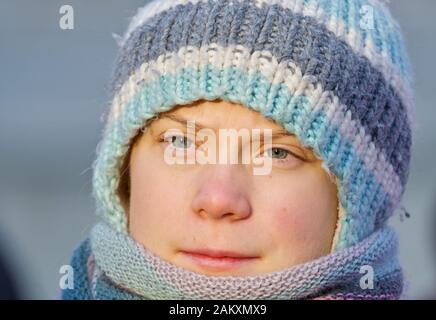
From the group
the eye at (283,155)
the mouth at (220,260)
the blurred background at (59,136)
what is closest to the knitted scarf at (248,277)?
the mouth at (220,260)

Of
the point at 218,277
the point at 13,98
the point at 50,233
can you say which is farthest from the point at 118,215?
the point at 13,98

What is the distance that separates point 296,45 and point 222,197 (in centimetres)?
31

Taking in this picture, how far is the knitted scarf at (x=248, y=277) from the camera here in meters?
1.97

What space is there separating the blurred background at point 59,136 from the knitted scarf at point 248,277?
1106mm

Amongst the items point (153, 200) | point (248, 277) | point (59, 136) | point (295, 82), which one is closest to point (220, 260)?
point (248, 277)

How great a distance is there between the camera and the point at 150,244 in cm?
205

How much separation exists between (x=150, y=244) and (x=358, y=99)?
45 cm

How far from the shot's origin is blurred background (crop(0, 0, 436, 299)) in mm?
3469

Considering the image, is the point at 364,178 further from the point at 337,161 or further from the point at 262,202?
the point at 262,202

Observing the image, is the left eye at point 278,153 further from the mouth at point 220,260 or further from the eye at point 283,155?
the mouth at point 220,260

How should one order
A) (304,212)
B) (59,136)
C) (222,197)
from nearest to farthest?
(222,197), (304,212), (59,136)

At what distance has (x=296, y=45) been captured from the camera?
79.5 inches

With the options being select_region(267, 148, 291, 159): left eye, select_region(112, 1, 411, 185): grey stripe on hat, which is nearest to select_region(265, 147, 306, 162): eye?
select_region(267, 148, 291, 159): left eye

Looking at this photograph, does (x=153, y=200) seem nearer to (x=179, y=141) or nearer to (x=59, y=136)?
(x=179, y=141)
